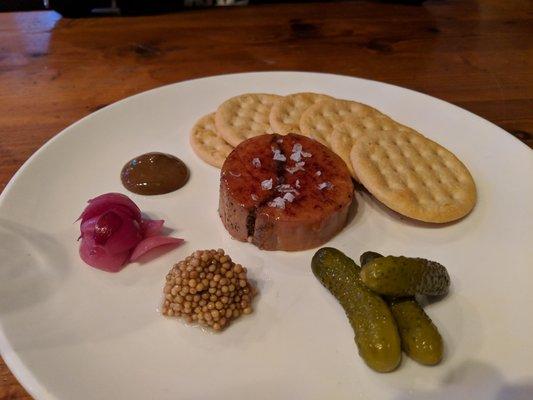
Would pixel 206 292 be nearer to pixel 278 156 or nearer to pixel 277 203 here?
pixel 277 203

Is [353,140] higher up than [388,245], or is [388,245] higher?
[353,140]

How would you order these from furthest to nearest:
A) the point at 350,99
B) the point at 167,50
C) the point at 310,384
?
the point at 167,50
the point at 350,99
the point at 310,384

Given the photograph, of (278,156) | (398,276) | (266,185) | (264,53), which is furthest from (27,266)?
(264,53)

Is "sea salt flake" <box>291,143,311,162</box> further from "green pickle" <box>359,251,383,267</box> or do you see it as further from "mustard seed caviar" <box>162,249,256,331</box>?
"mustard seed caviar" <box>162,249,256,331</box>

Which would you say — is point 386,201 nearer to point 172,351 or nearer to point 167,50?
point 172,351

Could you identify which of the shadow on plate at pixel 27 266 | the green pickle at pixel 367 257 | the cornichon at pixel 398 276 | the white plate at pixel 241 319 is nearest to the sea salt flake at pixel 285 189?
the white plate at pixel 241 319

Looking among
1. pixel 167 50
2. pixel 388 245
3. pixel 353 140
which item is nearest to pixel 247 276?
pixel 388 245

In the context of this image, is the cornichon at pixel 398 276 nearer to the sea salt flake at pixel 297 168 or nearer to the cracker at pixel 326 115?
the sea salt flake at pixel 297 168

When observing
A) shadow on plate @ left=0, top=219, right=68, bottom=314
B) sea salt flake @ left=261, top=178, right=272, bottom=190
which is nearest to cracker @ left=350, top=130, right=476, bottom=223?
sea salt flake @ left=261, top=178, right=272, bottom=190
